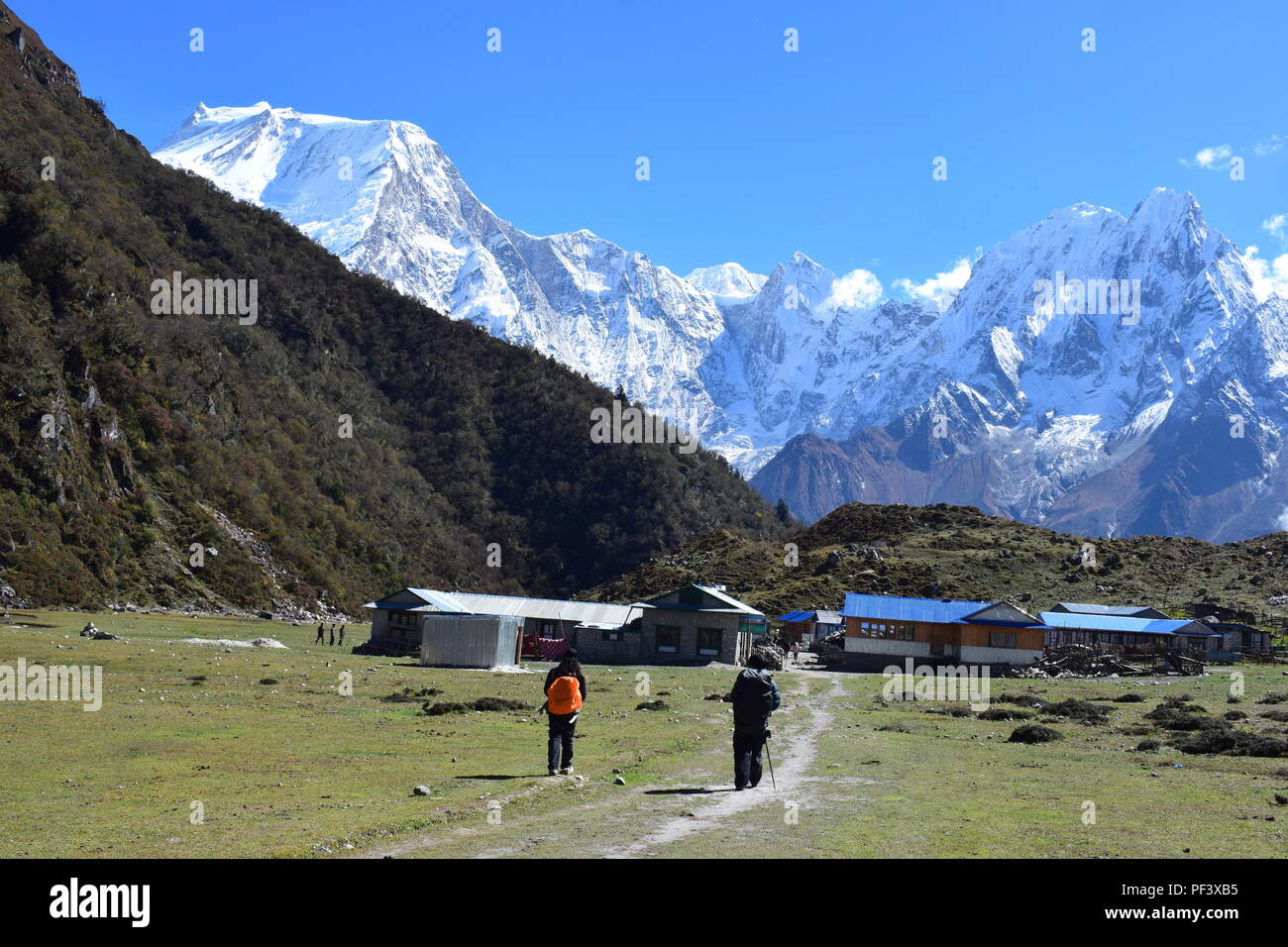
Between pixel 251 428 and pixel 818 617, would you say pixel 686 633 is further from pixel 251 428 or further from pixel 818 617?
pixel 251 428

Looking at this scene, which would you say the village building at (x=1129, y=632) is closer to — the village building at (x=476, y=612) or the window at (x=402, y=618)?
the village building at (x=476, y=612)

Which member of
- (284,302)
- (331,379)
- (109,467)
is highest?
(284,302)

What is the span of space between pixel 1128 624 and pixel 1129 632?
109 cm

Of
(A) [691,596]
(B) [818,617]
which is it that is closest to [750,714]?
(A) [691,596]

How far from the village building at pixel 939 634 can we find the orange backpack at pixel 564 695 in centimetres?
5624

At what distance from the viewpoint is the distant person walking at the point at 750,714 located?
55.2 ft

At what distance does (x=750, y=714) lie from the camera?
16.8 m

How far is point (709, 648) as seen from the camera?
6888 centimetres

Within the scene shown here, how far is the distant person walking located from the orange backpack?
2.70 meters

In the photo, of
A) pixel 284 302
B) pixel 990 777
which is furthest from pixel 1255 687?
pixel 284 302

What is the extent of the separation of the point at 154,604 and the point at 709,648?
37.8m
